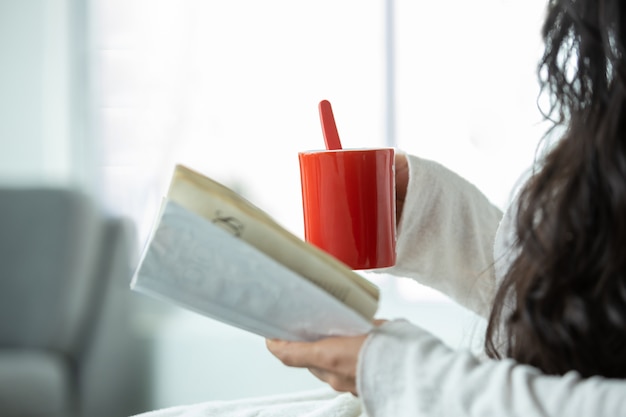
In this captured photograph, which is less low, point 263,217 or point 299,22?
point 299,22

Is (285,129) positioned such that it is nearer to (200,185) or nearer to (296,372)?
(296,372)

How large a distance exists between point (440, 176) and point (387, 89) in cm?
157

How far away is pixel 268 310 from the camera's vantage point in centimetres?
70

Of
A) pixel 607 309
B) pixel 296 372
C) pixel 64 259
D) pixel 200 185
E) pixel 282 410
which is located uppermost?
pixel 200 185

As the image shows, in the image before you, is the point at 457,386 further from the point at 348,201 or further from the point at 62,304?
the point at 62,304

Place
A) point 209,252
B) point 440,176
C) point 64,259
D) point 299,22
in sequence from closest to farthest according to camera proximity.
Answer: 1. point 209,252
2. point 440,176
3. point 64,259
4. point 299,22

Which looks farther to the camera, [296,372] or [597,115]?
[296,372]

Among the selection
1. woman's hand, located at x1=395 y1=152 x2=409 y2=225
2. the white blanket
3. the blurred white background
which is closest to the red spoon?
woman's hand, located at x1=395 y1=152 x2=409 y2=225

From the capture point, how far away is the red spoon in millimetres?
964

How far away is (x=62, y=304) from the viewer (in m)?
2.51

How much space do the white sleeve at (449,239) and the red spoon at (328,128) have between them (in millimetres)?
184

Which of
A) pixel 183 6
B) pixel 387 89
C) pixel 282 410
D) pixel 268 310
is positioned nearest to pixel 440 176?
pixel 282 410

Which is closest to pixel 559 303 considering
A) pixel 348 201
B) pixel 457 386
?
pixel 457 386

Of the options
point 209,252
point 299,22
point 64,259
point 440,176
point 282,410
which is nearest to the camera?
point 209,252
